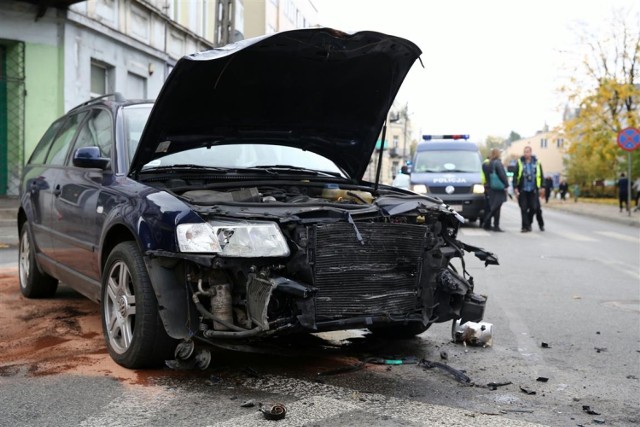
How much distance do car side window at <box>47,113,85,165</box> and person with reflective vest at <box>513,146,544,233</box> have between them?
1176cm

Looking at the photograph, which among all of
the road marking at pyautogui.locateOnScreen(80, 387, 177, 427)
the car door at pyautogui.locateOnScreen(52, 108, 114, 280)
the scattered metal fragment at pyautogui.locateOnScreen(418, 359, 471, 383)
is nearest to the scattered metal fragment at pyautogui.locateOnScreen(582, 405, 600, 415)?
the scattered metal fragment at pyautogui.locateOnScreen(418, 359, 471, 383)

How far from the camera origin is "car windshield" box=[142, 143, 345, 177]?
5.11 metres

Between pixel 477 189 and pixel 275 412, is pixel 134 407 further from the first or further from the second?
pixel 477 189

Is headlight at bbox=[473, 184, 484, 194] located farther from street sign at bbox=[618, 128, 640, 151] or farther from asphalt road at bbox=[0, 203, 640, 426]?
asphalt road at bbox=[0, 203, 640, 426]

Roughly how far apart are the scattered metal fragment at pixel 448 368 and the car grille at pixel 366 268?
0.43m

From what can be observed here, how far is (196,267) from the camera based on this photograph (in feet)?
13.0

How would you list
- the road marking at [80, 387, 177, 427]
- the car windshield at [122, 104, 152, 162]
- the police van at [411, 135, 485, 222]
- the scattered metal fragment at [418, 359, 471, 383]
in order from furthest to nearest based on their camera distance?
the police van at [411, 135, 485, 222] → the car windshield at [122, 104, 152, 162] → the scattered metal fragment at [418, 359, 471, 383] → the road marking at [80, 387, 177, 427]

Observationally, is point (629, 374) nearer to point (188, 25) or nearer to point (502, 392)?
point (502, 392)

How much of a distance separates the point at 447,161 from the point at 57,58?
960 centimetres

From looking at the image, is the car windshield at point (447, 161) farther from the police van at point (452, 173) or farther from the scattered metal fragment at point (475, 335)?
the scattered metal fragment at point (475, 335)

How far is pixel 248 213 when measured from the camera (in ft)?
13.1

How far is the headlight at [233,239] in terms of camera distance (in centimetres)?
385

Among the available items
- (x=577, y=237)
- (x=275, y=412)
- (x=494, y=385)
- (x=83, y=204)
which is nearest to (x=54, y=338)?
(x=83, y=204)

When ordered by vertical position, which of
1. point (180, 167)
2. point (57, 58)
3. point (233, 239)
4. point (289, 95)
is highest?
point (57, 58)
